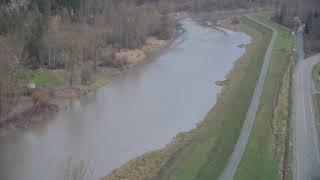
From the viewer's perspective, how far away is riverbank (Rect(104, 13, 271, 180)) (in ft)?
101

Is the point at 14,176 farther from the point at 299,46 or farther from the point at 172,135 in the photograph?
the point at 299,46

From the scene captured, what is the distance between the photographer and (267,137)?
118 ft

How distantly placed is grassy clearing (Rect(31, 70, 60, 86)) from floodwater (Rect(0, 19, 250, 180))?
4356 mm

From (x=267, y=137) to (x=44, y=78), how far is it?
75.8ft

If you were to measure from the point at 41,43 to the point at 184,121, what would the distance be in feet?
62.3

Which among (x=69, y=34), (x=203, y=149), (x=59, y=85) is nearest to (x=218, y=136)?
(x=203, y=149)

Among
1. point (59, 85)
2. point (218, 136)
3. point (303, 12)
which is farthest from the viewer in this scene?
point (303, 12)

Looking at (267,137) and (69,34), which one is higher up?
(69,34)

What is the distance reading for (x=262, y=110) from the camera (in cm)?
4172

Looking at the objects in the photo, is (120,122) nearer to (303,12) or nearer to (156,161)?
(156,161)

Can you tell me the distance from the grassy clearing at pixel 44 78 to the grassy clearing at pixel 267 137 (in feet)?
59.7

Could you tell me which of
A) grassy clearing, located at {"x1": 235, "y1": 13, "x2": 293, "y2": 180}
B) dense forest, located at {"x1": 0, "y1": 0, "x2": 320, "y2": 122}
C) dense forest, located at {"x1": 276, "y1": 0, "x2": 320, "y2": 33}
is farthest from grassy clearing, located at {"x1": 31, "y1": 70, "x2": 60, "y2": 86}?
dense forest, located at {"x1": 276, "y1": 0, "x2": 320, "y2": 33}

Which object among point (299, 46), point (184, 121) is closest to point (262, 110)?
point (184, 121)

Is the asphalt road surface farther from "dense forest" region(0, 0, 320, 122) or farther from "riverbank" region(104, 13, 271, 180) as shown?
"dense forest" region(0, 0, 320, 122)
